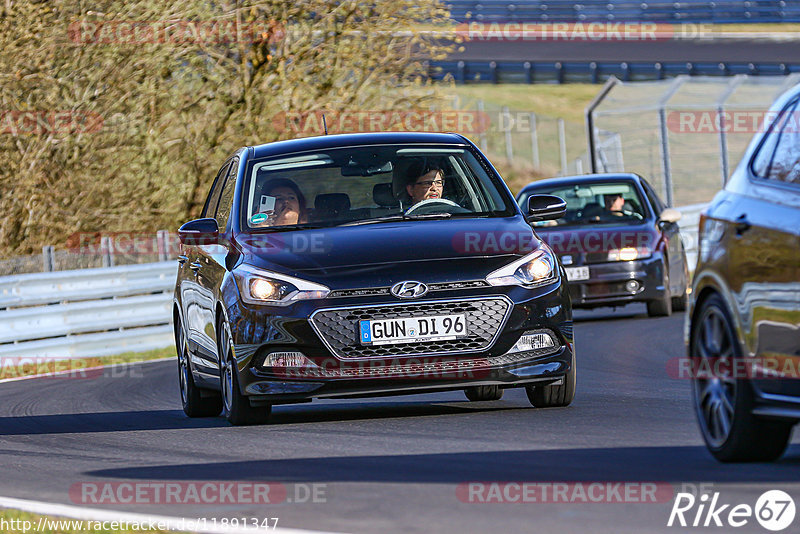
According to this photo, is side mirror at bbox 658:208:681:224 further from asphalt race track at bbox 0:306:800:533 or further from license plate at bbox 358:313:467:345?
license plate at bbox 358:313:467:345

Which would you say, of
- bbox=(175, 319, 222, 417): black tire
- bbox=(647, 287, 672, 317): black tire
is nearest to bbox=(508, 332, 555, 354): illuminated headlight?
bbox=(175, 319, 222, 417): black tire

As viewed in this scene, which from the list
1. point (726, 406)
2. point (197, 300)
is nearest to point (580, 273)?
point (197, 300)

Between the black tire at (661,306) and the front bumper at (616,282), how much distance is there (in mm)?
318

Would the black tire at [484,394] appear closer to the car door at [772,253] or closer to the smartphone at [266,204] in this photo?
the smartphone at [266,204]

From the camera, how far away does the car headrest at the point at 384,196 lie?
10.1 meters

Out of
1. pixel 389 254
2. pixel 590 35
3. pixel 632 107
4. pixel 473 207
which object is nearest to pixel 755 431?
pixel 389 254

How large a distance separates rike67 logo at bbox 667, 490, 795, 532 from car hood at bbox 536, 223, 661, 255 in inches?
521

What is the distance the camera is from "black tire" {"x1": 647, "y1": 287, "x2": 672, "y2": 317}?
767 inches

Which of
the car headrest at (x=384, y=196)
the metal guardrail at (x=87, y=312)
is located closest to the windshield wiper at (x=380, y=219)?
the car headrest at (x=384, y=196)

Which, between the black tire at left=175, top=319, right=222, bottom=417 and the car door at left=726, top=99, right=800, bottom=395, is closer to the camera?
the car door at left=726, top=99, right=800, bottom=395

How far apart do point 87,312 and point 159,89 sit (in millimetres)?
6391

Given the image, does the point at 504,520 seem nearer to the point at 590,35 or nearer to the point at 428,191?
the point at 428,191

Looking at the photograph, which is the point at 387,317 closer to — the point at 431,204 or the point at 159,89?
the point at 431,204

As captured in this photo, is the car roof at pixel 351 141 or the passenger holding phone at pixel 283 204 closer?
the passenger holding phone at pixel 283 204
